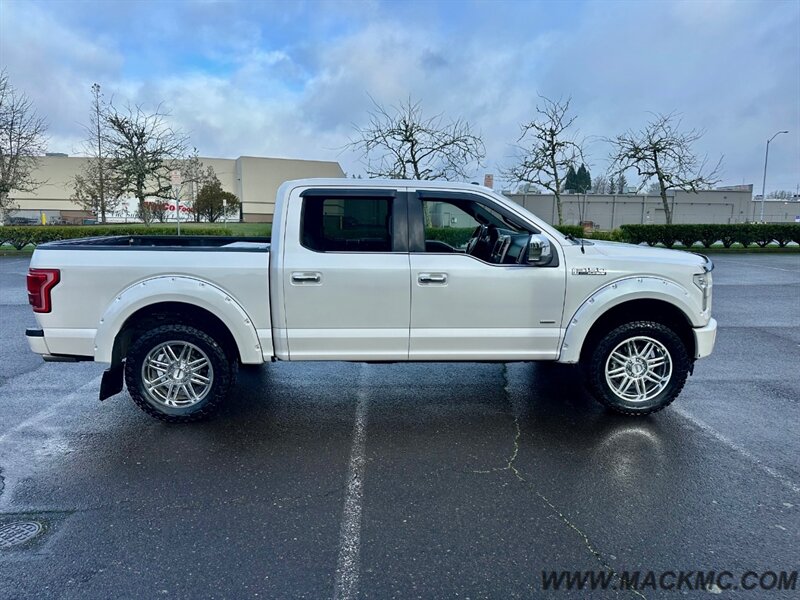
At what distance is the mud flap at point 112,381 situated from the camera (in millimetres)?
4270

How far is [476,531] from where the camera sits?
9.71ft

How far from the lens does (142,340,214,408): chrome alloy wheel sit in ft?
14.3

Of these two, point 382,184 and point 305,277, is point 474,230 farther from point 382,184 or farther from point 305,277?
point 305,277

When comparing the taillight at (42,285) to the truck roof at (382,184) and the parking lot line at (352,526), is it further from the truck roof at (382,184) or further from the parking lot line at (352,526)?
the parking lot line at (352,526)

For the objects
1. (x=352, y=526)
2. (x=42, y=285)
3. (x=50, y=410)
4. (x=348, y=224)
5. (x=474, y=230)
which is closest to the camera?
(x=352, y=526)

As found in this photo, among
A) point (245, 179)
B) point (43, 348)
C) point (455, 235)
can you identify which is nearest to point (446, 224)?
point (455, 235)

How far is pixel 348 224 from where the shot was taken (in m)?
4.62

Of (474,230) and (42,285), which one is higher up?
(474,230)

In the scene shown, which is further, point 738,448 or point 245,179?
point 245,179

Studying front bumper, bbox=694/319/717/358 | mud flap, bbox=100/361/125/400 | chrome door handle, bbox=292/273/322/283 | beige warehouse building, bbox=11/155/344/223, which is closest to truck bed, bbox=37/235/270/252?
chrome door handle, bbox=292/273/322/283

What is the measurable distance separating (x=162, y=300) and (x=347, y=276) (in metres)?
1.53

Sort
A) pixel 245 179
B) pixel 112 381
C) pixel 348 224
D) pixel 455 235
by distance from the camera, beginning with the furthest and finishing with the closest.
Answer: pixel 245 179
pixel 455 235
pixel 348 224
pixel 112 381

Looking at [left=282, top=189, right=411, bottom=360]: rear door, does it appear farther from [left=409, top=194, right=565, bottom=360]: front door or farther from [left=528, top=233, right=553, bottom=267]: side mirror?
[left=528, top=233, right=553, bottom=267]: side mirror

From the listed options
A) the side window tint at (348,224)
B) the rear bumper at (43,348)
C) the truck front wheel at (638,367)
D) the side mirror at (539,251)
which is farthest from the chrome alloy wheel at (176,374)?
the truck front wheel at (638,367)
